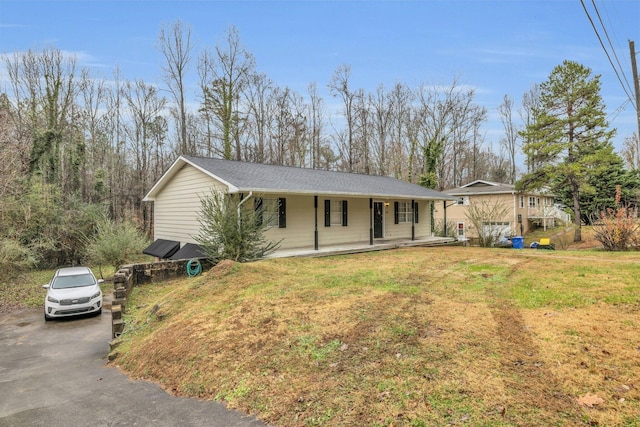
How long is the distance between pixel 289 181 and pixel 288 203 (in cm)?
92

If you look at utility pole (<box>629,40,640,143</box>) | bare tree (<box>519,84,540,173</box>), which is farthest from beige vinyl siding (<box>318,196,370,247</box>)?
bare tree (<box>519,84,540,173</box>)

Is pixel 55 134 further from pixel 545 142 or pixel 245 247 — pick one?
pixel 545 142

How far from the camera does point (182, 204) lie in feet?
50.1

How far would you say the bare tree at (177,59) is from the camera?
2532 cm

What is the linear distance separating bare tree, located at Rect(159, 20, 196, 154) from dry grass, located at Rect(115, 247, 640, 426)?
21.3 metres

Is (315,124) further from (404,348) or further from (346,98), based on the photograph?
(404,348)

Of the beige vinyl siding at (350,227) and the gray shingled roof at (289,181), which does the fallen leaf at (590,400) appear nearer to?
the gray shingled roof at (289,181)

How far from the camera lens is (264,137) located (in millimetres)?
29297

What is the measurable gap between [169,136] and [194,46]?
712 centimetres

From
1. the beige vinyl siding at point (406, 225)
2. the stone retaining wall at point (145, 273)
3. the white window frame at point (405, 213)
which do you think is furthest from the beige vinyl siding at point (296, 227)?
the white window frame at point (405, 213)

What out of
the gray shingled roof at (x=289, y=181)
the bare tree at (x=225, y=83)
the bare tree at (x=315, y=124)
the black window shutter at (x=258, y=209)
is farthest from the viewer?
the bare tree at (x=315, y=124)

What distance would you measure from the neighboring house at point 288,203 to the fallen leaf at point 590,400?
9.97 meters

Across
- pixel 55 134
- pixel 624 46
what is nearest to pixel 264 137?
pixel 55 134

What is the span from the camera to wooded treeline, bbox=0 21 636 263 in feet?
60.1
